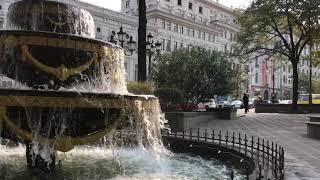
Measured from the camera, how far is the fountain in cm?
732

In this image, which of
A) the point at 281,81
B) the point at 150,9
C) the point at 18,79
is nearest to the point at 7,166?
the point at 18,79

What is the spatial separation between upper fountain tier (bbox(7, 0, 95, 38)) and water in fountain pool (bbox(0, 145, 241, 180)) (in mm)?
2588

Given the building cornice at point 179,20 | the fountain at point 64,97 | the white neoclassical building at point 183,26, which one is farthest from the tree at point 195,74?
the building cornice at point 179,20

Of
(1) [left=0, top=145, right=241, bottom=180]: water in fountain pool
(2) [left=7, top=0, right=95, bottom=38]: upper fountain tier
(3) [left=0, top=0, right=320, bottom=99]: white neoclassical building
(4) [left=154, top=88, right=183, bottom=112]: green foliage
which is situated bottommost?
(1) [left=0, top=145, right=241, bottom=180]: water in fountain pool

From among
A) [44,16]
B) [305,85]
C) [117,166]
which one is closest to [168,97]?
[117,166]

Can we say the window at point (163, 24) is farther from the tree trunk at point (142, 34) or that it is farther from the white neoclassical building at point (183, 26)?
the tree trunk at point (142, 34)

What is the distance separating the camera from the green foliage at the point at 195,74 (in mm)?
28812

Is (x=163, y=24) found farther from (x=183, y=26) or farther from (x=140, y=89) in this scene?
(x=140, y=89)

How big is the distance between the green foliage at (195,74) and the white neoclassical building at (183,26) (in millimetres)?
23679

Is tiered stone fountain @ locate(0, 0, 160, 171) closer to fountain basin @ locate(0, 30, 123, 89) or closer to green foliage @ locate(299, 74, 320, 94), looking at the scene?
fountain basin @ locate(0, 30, 123, 89)

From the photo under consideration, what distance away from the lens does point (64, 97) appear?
7238mm

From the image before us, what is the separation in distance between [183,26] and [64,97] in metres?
72.2

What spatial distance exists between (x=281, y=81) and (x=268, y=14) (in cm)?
7392

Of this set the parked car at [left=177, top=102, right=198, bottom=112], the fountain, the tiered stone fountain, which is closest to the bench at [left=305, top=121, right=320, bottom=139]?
the fountain
